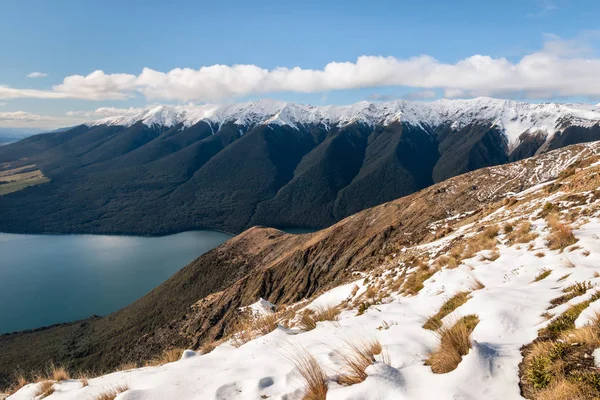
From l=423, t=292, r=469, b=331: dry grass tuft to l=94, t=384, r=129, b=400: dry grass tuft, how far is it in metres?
4.93

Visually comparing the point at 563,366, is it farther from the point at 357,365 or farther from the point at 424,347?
the point at 357,365

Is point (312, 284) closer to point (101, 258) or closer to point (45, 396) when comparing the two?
point (45, 396)

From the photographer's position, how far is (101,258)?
149m

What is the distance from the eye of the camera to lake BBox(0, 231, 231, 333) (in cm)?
10575

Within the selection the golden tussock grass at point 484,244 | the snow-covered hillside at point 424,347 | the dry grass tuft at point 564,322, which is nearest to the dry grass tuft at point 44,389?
the snow-covered hillside at point 424,347

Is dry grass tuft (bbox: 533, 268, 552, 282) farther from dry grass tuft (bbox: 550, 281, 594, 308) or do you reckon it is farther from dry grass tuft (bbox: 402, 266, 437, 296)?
dry grass tuft (bbox: 402, 266, 437, 296)

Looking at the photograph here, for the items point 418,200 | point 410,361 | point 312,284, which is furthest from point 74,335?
point 410,361

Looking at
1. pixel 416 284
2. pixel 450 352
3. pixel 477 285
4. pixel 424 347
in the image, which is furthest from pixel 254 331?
pixel 416 284

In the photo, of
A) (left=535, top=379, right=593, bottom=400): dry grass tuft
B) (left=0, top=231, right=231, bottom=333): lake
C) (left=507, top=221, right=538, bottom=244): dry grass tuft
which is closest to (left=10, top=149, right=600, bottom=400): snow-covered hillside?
(left=535, top=379, right=593, bottom=400): dry grass tuft

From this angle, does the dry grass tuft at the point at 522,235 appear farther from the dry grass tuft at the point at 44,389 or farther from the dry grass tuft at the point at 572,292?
the dry grass tuft at the point at 44,389

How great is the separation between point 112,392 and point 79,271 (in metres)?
158

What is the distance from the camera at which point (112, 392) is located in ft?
15.5

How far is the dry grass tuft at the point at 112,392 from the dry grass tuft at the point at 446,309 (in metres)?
4.93

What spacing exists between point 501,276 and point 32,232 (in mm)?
252101
